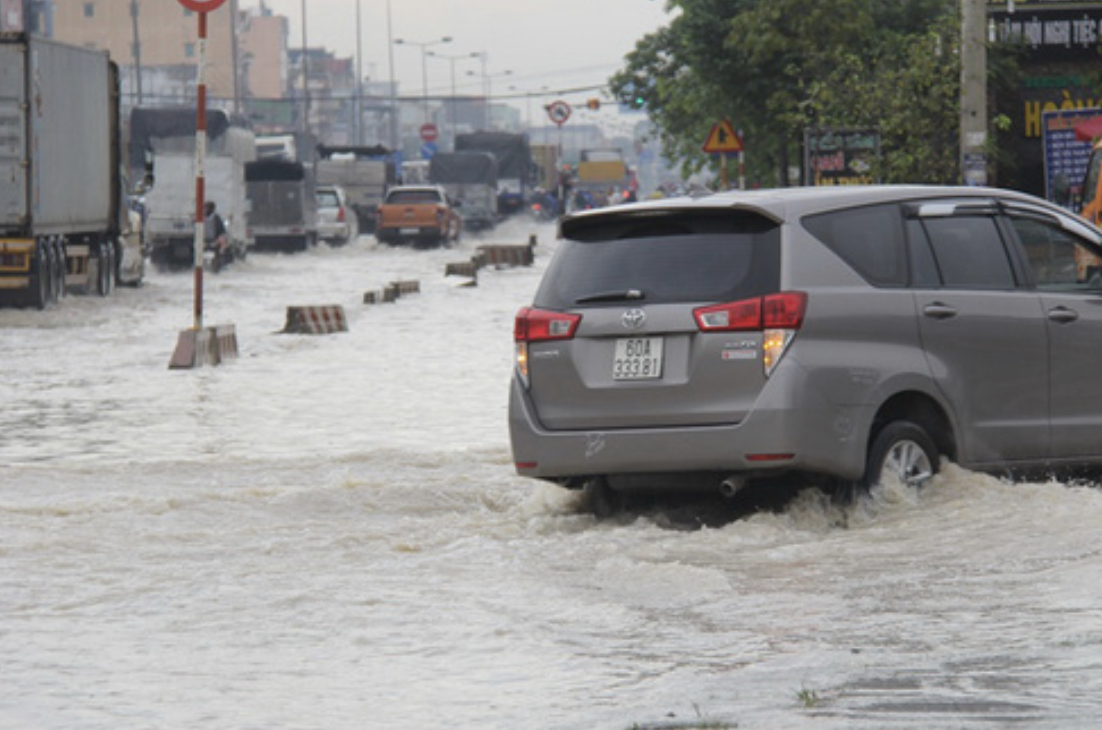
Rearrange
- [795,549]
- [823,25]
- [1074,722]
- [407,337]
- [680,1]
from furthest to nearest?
1. [680,1]
2. [823,25]
3. [407,337]
4. [795,549]
5. [1074,722]

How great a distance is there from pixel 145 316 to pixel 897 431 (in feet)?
82.9

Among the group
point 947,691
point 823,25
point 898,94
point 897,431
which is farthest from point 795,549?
point 823,25

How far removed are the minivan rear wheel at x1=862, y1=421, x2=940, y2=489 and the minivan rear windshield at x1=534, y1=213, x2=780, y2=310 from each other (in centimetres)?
83

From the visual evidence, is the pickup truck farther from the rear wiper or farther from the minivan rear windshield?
the rear wiper

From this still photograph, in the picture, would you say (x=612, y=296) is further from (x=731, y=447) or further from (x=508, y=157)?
(x=508, y=157)

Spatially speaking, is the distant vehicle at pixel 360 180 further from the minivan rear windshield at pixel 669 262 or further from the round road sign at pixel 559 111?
the minivan rear windshield at pixel 669 262

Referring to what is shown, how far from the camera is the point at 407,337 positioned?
95.9 ft

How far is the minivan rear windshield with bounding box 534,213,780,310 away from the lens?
35.0 feet

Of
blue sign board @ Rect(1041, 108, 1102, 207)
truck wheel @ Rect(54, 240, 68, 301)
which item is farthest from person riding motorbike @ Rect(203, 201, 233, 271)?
blue sign board @ Rect(1041, 108, 1102, 207)

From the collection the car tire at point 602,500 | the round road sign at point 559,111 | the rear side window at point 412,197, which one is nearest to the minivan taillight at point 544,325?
the car tire at point 602,500

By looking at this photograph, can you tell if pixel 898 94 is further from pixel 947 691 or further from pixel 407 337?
pixel 947 691

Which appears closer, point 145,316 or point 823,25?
point 145,316

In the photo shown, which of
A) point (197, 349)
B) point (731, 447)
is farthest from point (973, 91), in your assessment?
point (731, 447)

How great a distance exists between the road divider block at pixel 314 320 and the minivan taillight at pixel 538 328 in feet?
61.7
